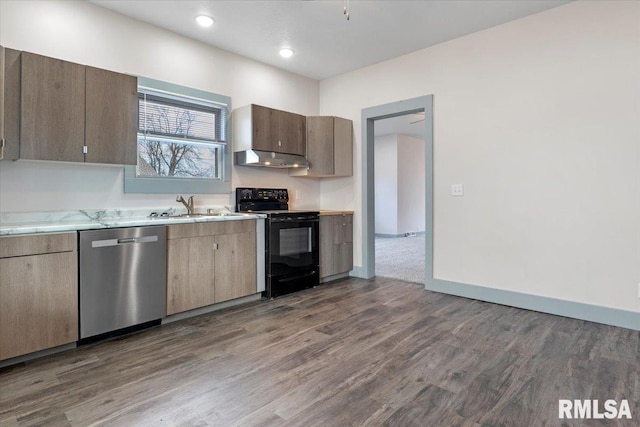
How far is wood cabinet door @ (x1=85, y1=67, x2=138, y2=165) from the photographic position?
2.76m

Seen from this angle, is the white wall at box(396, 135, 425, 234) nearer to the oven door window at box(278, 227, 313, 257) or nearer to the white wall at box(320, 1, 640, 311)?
the white wall at box(320, 1, 640, 311)

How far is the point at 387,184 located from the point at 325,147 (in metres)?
5.01

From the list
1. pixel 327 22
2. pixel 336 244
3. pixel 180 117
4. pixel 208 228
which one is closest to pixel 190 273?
pixel 208 228

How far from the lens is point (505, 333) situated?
2807 millimetres

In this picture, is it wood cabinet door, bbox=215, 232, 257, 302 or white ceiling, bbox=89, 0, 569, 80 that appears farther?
wood cabinet door, bbox=215, 232, 257, 302

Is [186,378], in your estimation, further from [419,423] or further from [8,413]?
[419,423]

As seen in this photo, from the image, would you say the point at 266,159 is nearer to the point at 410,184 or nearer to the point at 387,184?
the point at 387,184

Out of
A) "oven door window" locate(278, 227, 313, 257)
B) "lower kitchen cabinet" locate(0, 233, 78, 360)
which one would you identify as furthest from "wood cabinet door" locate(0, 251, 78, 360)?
"oven door window" locate(278, 227, 313, 257)

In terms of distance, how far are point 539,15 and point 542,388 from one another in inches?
129

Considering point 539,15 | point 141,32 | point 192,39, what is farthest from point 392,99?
point 141,32

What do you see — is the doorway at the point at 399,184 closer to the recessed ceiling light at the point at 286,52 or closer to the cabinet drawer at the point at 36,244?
the recessed ceiling light at the point at 286,52

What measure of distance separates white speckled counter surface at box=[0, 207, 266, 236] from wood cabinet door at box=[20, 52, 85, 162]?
51 centimetres

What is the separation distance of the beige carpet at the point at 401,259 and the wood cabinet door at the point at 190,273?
2.55 m

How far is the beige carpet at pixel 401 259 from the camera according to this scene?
4.89 metres
